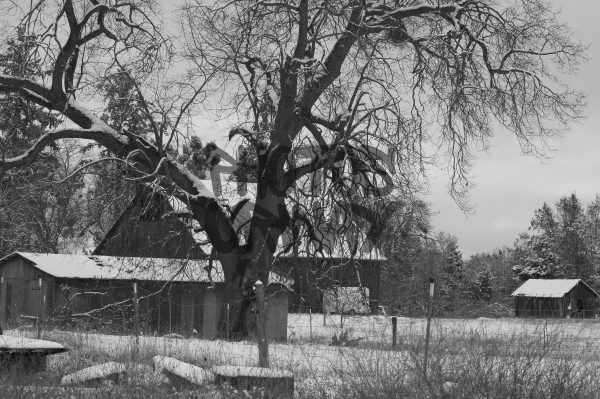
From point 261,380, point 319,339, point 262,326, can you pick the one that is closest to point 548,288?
point 319,339

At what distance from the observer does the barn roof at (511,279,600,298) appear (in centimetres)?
6775

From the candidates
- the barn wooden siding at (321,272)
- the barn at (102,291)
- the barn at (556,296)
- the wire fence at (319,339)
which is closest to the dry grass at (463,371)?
the wire fence at (319,339)

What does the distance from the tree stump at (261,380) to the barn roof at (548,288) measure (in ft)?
199

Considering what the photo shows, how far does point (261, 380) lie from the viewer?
10094 millimetres

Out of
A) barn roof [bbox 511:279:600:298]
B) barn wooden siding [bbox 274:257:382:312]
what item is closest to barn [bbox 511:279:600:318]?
barn roof [bbox 511:279:600:298]

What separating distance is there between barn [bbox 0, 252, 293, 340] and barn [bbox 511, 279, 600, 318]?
42.2 metres

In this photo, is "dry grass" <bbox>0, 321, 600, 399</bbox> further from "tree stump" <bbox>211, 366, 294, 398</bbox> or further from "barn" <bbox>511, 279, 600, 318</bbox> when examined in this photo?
"barn" <bbox>511, 279, 600, 318</bbox>

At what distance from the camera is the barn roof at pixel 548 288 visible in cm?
6775

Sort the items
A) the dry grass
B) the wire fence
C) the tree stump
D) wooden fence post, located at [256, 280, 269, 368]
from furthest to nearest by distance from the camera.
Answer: wooden fence post, located at [256, 280, 269, 368] < the tree stump < the wire fence < the dry grass

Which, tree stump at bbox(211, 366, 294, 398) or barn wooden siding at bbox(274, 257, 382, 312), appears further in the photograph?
barn wooden siding at bbox(274, 257, 382, 312)

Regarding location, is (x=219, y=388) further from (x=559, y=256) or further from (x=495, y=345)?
(x=559, y=256)

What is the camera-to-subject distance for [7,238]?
5569cm

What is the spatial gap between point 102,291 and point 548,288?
46.9 metres

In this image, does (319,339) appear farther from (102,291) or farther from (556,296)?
(556,296)
